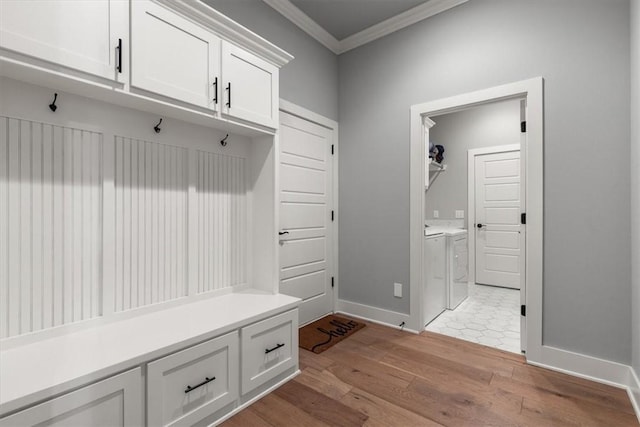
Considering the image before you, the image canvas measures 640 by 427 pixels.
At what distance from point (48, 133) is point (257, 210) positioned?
4.11ft

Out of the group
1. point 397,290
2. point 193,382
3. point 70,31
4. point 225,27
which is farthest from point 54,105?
point 397,290

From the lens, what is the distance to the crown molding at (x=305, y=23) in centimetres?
264

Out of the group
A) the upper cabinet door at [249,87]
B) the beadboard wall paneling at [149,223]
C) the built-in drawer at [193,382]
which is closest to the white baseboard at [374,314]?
the built-in drawer at [193,382]

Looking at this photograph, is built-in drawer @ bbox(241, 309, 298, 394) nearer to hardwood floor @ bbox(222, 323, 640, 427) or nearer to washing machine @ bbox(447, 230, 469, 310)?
hardwood floor @ bbox(222, 323, 640, 427)

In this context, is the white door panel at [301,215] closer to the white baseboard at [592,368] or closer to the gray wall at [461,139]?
the white baseboard at [592,368]

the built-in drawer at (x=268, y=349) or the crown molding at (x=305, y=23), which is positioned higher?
the crown molding at (x=305, y=23)

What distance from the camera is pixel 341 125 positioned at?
10.9 ft

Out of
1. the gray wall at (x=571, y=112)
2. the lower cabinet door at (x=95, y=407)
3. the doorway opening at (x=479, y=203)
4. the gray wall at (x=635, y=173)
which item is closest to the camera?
the lower cabinet door at (x=95, y=407)

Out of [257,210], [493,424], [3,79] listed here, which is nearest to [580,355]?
[493,424]

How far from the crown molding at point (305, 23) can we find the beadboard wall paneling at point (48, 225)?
6.53 ft

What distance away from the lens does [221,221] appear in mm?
2150

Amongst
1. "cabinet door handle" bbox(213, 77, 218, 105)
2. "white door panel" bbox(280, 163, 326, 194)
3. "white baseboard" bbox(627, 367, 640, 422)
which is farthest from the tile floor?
"cabinet door handle" bbox(213, 77, 218, 105)

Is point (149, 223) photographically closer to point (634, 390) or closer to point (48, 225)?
point (48, 225)

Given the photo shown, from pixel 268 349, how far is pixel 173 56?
177 cm
